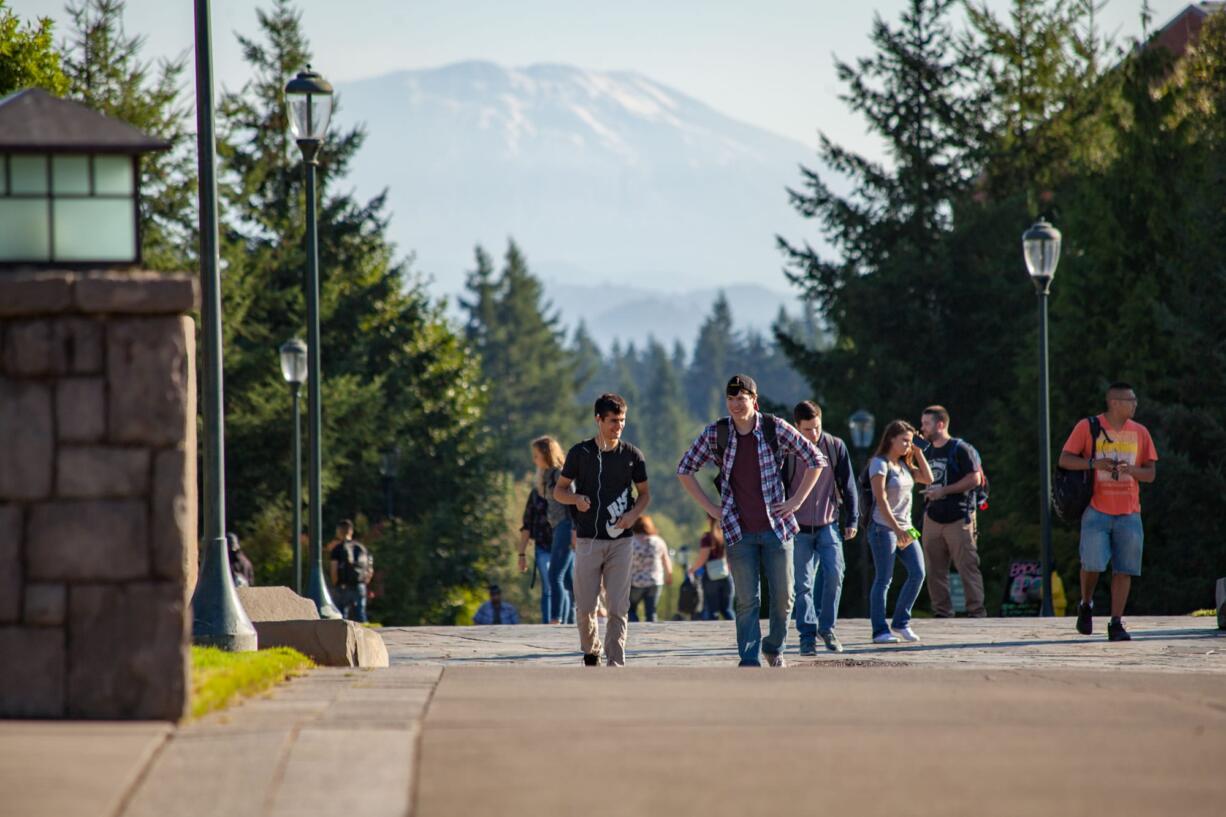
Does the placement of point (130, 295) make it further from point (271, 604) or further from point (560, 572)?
point (560, 572)

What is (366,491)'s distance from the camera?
135 ft

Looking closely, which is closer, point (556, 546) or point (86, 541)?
point (86, 541)

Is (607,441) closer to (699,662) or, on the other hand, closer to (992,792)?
(699,662)

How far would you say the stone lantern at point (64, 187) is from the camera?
6.66m

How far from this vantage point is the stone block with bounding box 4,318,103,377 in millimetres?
6316

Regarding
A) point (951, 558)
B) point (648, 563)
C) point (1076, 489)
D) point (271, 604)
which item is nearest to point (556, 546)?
point (648, 563)

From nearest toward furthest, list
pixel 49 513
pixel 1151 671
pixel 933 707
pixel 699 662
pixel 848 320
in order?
pixel 49 513
pixel 933 707
pixel 1151 671
pixel 699 662
pixel 848 320

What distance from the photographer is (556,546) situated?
56.4ft

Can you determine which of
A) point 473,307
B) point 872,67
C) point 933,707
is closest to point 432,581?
point 872,67

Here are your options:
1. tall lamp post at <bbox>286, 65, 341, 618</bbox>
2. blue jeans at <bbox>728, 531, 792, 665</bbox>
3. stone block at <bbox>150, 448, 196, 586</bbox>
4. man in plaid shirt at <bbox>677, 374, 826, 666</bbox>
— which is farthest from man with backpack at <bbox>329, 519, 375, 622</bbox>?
stone block at <bbox>150, 448, 196, 586</bbox>

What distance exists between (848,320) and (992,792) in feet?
112

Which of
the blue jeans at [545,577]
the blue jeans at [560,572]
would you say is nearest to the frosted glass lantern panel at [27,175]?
the blue jeans at [560,572]

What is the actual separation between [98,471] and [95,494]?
0.27 feet

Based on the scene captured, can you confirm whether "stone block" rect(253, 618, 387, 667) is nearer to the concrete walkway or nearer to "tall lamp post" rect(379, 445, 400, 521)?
the concrete walkway
